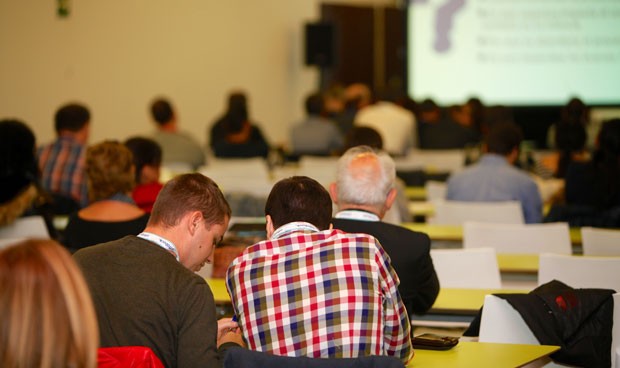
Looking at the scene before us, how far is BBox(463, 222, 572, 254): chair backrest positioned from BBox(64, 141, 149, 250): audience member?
1608 millimetres

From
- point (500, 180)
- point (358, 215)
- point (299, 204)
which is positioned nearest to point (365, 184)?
point (358, 215)

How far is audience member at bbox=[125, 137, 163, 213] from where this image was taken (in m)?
5.52

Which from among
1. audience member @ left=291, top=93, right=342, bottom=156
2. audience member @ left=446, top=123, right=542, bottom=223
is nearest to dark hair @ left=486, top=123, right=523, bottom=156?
audience member @ left=446, top=123, right=542, bottom=223

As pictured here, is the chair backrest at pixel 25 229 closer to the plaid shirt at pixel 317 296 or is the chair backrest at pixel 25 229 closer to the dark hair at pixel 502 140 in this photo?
the plaid shirt at pixel 317 296

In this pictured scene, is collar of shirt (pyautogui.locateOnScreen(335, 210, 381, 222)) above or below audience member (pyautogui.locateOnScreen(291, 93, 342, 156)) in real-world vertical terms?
above

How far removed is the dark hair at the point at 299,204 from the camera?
10.1 ft

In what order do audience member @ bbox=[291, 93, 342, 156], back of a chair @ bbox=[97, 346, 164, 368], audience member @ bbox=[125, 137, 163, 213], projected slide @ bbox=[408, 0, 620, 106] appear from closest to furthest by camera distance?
back of a chair @ bbox=[97, 346, 164, 368] → audience member @ bbox=[125, 137, 163, 213] → audience member @ bbox=[291, 93, 342, 156] → projected slide @ bbox=[408, 0, 620, 106]

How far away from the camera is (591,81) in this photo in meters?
13.2

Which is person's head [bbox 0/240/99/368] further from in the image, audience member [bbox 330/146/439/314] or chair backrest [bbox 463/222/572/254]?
chair backrest [bbox 463/222/572/254]

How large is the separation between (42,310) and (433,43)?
1215cm

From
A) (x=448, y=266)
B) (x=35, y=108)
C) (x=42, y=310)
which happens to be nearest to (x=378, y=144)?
(x=448, y=266)

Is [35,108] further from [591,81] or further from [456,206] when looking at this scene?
[591,81]

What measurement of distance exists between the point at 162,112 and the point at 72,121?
2627 mm

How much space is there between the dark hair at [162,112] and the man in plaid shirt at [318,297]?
22.8 feet
